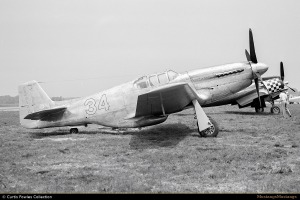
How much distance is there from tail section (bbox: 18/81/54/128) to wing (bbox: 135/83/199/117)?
4.18 meters

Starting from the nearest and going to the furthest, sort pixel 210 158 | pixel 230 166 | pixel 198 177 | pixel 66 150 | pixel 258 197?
pixel 258 197 < pixel 198 177 < pixel 230 166 < pixel 210 158 < pixel 66 150

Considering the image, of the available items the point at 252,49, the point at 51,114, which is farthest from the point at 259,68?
the point at 51,114

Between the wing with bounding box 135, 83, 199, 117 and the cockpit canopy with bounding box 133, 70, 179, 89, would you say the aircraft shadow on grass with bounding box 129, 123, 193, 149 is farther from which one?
the cockpit canopy with bounding box 133, 70, 179, 89

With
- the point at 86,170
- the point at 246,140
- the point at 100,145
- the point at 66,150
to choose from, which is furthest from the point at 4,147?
the point at 246,140

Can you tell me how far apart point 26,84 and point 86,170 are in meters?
6.38

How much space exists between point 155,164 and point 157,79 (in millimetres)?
4422

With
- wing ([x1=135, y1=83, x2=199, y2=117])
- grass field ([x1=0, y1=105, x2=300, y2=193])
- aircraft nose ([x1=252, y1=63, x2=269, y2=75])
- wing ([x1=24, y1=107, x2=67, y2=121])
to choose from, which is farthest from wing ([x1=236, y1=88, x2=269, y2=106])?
wing ([x1=24, y1=107, x2=67, y2=121])

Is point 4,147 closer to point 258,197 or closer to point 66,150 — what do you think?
point 66,150

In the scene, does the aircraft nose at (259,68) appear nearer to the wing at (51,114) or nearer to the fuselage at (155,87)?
the fuselage at (155,87)

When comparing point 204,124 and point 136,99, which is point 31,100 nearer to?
point 136,99

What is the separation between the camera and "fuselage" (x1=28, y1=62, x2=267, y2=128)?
9820mm

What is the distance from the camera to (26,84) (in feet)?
34.8

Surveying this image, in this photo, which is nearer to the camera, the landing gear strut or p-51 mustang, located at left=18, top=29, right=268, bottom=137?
the landing gear strut

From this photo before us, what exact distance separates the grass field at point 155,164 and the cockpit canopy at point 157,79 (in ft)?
6.36
